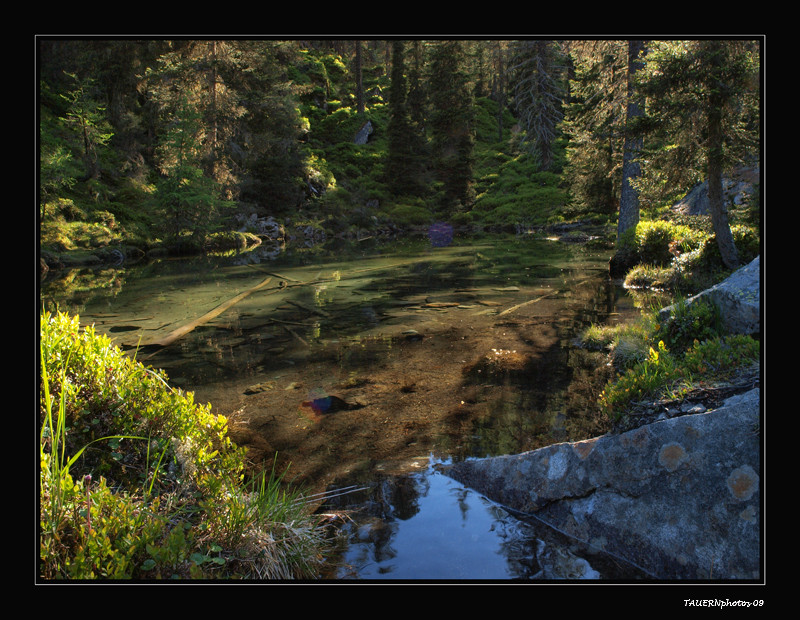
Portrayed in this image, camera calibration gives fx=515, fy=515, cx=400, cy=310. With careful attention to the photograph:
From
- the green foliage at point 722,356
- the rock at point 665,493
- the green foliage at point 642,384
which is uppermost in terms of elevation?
the green foliage at point 722,356

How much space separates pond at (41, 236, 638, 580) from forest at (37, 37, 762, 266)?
390 centimetres

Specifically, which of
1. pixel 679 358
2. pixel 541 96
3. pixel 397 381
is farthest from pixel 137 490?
pixel 541 96

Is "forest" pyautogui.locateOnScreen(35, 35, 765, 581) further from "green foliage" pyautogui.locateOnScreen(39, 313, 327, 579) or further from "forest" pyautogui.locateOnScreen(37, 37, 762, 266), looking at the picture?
"forest" pyautogui.locateOnScreen(37, 37, 762, 266)

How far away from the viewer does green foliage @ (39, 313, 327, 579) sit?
269 centimetres

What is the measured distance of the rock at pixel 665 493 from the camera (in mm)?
3080

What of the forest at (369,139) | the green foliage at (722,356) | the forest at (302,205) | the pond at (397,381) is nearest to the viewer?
the forest at (302,205)

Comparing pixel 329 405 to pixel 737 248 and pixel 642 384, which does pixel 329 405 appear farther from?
pixel 737 248

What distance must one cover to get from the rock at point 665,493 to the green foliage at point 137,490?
1772 mm

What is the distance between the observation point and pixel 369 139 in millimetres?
53562

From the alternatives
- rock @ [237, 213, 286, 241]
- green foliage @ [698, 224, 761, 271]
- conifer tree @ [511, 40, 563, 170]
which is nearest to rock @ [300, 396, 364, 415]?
green foliage @ [698, 224, 761, 271]

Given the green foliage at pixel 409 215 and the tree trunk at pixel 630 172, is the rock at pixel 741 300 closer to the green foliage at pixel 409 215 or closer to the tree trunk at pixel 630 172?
the tree trunk at pixel 630 172

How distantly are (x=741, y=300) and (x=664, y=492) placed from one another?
3294 mm

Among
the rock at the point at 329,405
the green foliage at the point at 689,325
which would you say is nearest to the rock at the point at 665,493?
the green foliage at the point at 689,325

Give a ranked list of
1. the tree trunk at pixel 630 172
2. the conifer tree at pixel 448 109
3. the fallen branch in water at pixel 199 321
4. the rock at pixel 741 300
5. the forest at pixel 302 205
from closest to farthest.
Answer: the forest at pixel 302 205 < the rock at pixel 741 300 < the fallen branch in water at pixel 199 321 < the tree trunk at pixel 630 172 < the conifer tree at pixel 448 109
